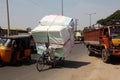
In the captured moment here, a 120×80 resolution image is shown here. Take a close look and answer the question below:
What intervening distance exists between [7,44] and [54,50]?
275cm

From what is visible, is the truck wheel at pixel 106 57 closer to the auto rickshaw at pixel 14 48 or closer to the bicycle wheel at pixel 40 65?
the bicycle wheel at pixel 40 65

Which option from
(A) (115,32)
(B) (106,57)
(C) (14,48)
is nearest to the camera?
(C) (14,48)

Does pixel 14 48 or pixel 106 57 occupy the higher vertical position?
pixel 14 48

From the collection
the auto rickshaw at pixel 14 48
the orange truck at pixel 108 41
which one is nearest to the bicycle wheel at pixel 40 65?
the auto rickshaw at pixel 14 48

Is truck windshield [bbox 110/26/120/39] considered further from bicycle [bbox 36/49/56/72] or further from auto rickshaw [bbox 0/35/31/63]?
auto rickshaw [bbox 0/35/31/63]

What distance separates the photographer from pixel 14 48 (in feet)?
56.5

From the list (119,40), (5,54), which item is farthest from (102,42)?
(5,54)

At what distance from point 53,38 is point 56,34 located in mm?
335

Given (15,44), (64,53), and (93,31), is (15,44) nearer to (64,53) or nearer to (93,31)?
(64,53)

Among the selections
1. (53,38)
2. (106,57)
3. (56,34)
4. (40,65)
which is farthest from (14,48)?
(106,57)

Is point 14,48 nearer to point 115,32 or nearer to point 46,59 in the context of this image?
point 46,59

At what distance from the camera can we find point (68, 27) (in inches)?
676

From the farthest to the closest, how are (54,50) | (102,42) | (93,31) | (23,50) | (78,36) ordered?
(78,36) < (93,31) < (102,42) < (23,50) < (54,50)

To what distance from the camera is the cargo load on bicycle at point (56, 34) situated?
1653 cm
